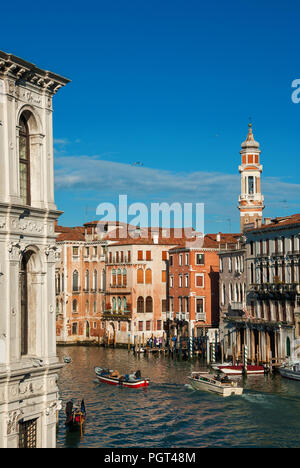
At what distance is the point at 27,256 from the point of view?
14727 mm

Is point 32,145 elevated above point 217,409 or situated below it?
above

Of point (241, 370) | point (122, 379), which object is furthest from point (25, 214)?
point (241, 370)

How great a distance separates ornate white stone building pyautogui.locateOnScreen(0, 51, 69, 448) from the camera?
13.7 meters

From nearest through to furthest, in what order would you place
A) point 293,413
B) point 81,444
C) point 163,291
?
1. point 81,444
2. point 293,413
3. point 163,291

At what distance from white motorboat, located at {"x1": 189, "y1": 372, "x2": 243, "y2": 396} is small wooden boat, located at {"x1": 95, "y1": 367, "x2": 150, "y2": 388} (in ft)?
8.75

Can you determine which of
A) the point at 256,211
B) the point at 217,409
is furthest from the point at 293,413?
the point at 256,211

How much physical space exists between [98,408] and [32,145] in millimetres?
20017

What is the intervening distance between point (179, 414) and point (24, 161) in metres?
19.1

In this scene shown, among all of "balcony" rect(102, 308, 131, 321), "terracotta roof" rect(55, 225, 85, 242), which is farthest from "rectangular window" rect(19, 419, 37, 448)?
"terracotta roof" rect(55, 225, 85, 242)

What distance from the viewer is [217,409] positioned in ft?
105

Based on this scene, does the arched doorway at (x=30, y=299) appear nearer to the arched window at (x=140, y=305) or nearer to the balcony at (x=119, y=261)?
the arched window at (x=140, y=305)

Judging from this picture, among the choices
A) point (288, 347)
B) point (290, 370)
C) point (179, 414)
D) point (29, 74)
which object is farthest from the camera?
point (288, 347)

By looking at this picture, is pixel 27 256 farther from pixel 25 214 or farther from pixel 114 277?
pixel 114 277

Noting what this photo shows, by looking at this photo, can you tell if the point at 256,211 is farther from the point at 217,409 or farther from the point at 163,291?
the point at 217,409
